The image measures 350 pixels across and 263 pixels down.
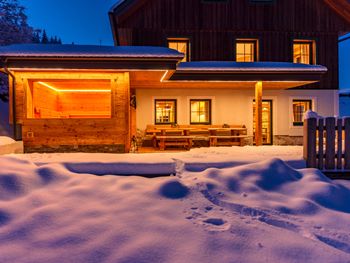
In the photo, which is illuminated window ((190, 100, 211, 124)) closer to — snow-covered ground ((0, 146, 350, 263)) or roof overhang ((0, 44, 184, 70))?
roof overhang ((0, 44, 184, 70))

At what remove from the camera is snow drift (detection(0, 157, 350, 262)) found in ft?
9.73

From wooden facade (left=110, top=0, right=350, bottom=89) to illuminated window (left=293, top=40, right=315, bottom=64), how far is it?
277 mm

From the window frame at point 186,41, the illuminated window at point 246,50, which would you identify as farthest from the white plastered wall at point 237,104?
the illuminated window at point 246,50

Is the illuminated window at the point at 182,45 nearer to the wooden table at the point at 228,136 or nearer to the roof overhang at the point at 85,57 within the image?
the wooden table at the point at 228,136

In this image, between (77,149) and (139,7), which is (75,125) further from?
(139,7)

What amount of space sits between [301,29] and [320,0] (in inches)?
72.5

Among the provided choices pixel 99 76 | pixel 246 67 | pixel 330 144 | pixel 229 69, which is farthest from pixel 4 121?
pixel 330 144

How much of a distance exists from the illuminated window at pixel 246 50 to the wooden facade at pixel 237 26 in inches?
11.1

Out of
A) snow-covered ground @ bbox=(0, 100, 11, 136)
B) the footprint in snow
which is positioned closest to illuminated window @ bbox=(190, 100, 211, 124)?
the footprint in snow

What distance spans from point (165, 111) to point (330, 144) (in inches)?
352

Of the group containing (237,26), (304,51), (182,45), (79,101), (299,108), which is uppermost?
(237,26)

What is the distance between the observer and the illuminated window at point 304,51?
15222 mm

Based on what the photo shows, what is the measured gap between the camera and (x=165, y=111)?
14.2 metres

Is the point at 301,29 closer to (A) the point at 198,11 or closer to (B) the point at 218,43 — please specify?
(B) the point at 218,43
